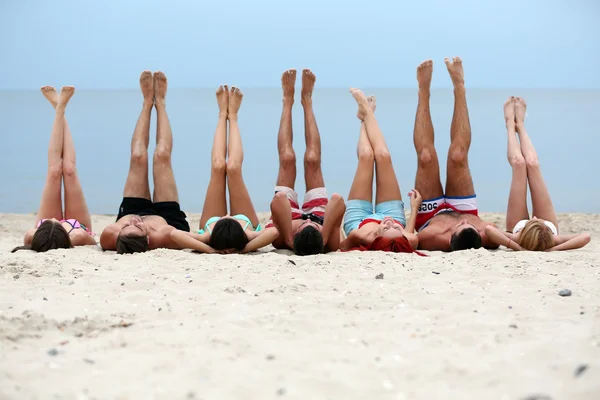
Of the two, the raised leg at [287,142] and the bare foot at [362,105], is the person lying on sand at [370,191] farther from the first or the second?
the raised leg at [287,142]

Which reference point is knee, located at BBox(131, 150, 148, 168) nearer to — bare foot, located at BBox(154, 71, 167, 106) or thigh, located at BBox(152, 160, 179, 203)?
thigh, located at BBox(152, 160, 179, 203)

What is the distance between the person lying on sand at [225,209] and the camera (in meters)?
4.14

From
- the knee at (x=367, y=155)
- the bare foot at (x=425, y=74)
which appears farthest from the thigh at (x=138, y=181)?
the bare foot at (x=425, y=74)

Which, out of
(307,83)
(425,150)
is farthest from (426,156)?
(307,83)

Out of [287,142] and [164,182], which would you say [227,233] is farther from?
[287,142]

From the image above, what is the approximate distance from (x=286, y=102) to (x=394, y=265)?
1736mm

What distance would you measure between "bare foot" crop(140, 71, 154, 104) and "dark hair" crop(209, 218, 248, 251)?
4.16 ft

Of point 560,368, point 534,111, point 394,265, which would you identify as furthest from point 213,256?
point 534,111

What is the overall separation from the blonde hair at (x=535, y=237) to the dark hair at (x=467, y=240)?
0.27m

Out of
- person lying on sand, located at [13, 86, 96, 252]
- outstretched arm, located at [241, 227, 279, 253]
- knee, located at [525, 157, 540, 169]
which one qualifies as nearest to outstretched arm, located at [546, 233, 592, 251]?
knee, located at [525, 157, 540, 169]

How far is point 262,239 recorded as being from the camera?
13.6 ft

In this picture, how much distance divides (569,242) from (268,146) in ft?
23.1

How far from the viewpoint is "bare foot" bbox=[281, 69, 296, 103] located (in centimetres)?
490

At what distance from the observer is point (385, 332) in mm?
2436
